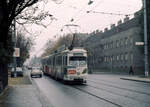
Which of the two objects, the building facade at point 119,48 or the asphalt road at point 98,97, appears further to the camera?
the building facade at point 119,48

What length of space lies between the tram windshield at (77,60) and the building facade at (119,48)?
30.7 m

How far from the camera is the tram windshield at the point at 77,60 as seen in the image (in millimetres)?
27562

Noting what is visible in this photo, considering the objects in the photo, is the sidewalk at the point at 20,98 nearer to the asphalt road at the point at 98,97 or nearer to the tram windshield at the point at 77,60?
the asphalt road at the point at 98,97

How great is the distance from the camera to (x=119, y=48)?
73.5m

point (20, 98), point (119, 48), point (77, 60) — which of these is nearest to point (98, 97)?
point (20, 98)

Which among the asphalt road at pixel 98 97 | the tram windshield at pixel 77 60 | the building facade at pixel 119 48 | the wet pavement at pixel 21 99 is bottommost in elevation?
the asphalt road at pixel 98 97

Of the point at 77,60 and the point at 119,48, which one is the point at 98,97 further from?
the point at 119,48

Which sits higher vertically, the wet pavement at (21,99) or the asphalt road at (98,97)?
the wet pavement at (21,99)

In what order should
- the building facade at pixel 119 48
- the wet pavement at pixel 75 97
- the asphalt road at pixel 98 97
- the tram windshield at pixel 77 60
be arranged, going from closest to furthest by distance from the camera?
the wet pavement at pixel 75 97 → the asphalt road at pixel 98 97 → the tram windshield at pixel 77 60 → the building facade at pixel 119 48

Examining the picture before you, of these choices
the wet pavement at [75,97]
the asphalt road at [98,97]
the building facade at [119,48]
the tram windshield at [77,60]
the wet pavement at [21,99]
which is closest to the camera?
the wet pavement at [21,99]

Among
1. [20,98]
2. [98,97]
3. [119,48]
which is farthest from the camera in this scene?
[119,48]

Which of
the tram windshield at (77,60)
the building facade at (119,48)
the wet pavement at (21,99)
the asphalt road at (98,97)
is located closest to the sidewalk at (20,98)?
the wet pavement at (21,99)

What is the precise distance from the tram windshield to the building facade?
30657mm

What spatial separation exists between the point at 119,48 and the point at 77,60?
46.9 meters
